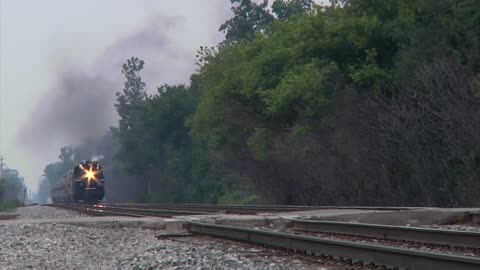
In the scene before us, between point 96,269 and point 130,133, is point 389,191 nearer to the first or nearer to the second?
point 96,269

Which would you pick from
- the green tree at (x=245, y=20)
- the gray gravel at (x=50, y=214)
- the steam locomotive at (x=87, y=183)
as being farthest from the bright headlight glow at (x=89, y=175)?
the green tree at (x=245, y=20)

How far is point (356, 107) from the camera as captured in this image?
35.3m

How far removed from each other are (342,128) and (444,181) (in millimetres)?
6284

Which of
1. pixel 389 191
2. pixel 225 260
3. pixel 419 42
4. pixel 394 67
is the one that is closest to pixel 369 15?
pixel 394 67

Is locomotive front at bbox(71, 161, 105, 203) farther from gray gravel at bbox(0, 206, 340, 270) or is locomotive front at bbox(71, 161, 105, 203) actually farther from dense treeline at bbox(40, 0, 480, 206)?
gray gravel at bbox(0, 206, 340, 270)

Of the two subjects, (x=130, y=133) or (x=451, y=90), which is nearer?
(x=451, y=90)

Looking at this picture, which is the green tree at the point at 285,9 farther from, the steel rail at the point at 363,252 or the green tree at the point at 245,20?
the steel rail at the point at 363,252

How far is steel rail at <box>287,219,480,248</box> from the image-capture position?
12.6m

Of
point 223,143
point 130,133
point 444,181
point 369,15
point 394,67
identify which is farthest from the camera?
point 130,133

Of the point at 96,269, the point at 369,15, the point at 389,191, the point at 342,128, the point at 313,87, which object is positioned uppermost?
the point at 369,15

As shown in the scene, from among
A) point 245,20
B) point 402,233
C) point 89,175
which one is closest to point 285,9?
point 245,20

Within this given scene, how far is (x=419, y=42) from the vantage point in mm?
34281

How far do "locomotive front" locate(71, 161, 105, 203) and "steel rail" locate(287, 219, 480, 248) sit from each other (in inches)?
1688

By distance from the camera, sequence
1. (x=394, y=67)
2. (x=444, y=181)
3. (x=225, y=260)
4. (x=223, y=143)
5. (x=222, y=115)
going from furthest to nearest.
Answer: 1. (x=223, y=143)
2. (x=222, y=115)
3. (x=394, y=67)
4. (x=444, y=181)
5. (x=225, y=260)
